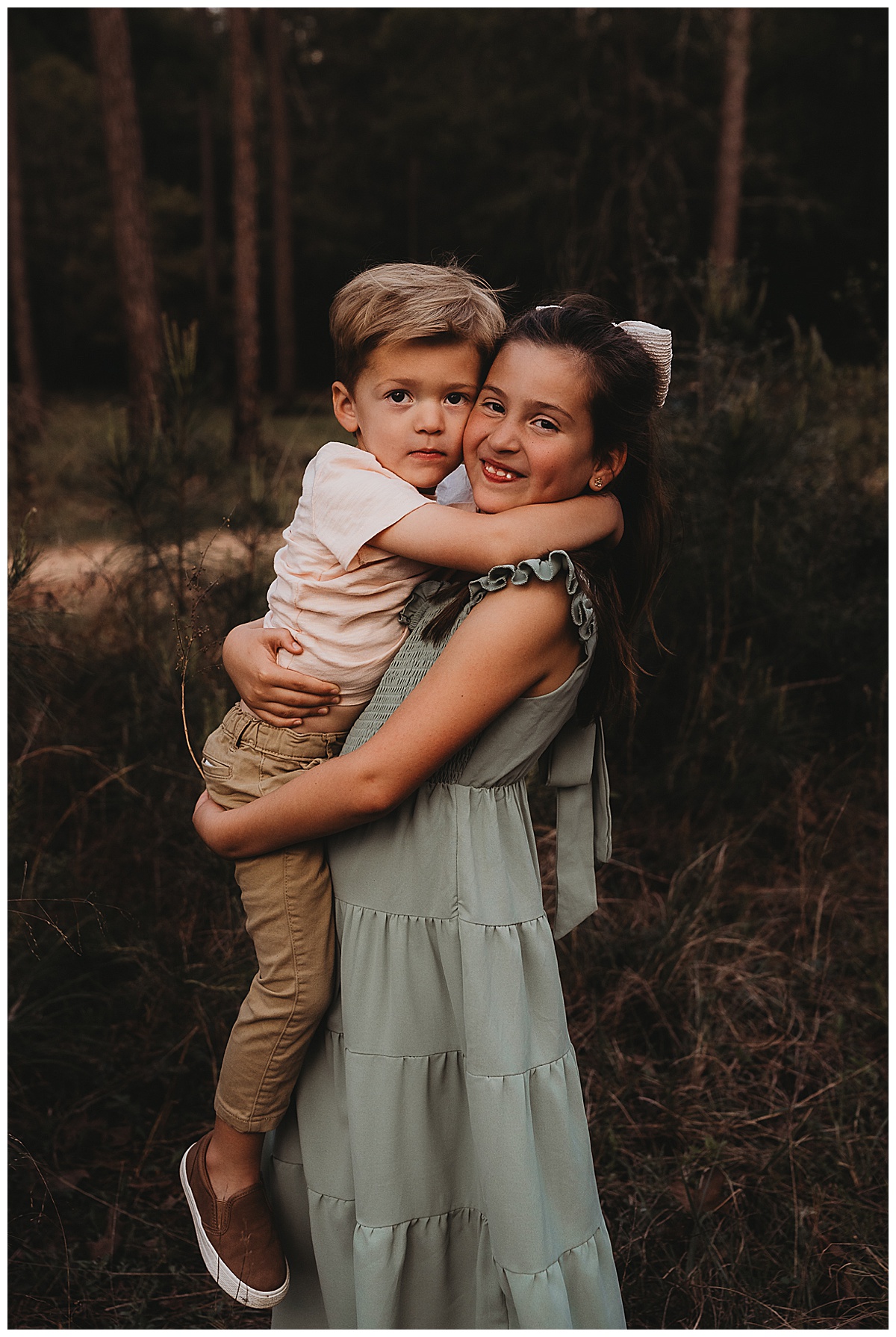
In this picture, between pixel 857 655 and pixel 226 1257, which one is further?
pixel 857 655

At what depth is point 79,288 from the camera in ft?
66.9

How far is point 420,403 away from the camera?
5.02ft

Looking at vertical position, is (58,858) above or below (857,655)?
below

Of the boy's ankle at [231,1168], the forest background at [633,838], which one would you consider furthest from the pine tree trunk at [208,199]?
the boy's ankle at [231,1168]

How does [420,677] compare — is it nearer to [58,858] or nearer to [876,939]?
[58,858]

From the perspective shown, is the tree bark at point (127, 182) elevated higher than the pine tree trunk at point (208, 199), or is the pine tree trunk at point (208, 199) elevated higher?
the pine tree trunk at point (208, 199)

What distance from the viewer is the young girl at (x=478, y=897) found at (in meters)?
1.37

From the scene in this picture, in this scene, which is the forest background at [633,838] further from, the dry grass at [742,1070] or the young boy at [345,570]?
the young boy at [345,570]

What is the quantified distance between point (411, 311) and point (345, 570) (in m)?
0.40

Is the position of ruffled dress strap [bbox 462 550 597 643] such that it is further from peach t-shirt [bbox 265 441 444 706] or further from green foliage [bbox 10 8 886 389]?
green foliage [bbox 10 8 886 389]

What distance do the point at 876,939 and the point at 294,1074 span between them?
240 cm

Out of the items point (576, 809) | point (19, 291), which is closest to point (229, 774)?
point (576, 809)

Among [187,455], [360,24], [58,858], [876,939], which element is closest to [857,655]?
[876,939]

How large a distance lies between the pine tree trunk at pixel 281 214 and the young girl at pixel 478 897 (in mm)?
13788
